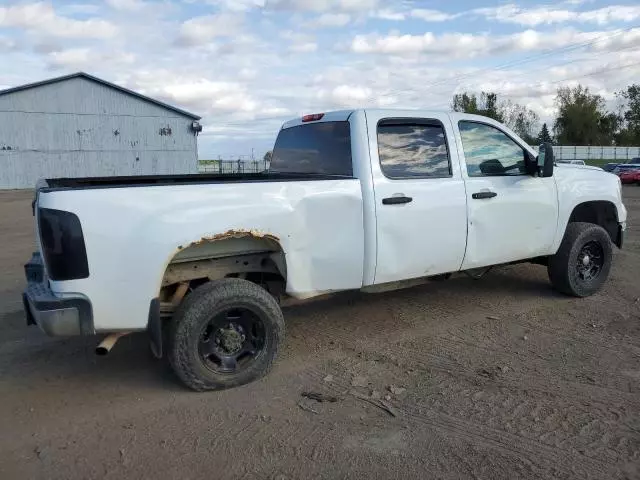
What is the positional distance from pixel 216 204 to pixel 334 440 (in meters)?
1.75

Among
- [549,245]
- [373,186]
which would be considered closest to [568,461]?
[373,186]

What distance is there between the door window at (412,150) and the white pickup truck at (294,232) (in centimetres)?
1

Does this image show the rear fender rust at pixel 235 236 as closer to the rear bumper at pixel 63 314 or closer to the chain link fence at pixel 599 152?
the rear bumper at pixel 63 314

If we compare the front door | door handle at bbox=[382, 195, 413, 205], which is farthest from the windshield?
the front door

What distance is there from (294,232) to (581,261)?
12.2ft

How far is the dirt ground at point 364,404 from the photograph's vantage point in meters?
3.18

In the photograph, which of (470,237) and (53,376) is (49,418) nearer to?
(53,376)

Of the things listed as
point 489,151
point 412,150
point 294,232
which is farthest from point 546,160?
point 294,232

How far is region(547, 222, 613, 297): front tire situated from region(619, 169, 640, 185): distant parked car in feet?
90.4

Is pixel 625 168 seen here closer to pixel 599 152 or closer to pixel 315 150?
pixel 315 150

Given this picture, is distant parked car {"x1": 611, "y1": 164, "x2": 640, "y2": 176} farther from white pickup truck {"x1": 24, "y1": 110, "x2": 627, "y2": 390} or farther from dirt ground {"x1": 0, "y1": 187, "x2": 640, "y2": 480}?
dirt ground {"x1": 0, "y1": 187, "x2": 640, "y2": 480}

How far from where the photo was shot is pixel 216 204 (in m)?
3.95

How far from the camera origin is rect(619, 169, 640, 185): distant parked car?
30234mm

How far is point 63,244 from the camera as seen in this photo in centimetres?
353
